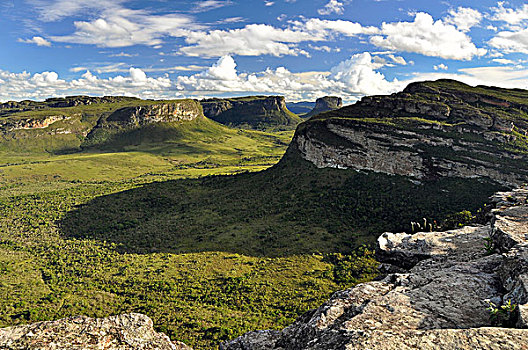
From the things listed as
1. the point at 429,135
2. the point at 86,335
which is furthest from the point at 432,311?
the point at 429,135

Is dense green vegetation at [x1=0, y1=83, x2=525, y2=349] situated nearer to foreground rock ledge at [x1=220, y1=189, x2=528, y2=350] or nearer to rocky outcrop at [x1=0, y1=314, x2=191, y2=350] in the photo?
rocky outcrop at [x1=0, y1=314, x2=191, y2=350]

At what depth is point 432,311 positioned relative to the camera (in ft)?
53.1

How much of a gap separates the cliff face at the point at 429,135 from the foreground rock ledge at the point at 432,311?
210ft

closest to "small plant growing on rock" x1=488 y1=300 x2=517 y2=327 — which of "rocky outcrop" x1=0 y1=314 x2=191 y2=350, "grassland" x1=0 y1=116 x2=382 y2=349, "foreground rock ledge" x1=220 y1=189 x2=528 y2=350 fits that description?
"foreground rock ledge" x1=220 y1=189 x2=528 y2=350

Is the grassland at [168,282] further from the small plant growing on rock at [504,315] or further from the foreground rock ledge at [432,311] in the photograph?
the small plant growing on rock at [504,315]

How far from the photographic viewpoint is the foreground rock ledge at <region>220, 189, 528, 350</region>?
42.1ft

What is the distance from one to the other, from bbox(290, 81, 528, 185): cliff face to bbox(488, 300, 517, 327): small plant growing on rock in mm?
76369

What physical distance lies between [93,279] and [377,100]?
99.0m

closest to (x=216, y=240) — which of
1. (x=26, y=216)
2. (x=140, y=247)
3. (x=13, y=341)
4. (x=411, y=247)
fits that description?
(x=140, y=247)

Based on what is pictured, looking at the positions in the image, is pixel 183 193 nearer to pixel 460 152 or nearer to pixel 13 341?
pixel 460 152

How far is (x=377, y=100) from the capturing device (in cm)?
10562

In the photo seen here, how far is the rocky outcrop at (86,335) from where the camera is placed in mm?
16122

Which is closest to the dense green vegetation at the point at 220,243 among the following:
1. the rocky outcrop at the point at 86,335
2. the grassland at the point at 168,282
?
the grassland at the point at 168,282

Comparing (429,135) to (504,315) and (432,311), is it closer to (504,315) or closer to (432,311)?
(432,311)
